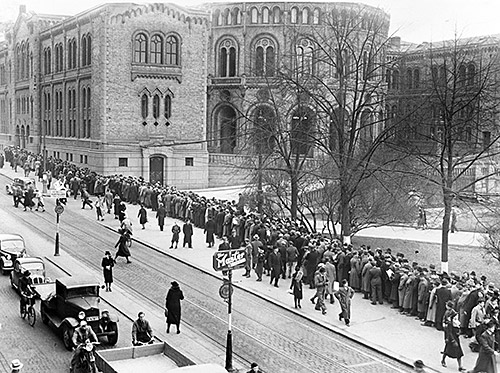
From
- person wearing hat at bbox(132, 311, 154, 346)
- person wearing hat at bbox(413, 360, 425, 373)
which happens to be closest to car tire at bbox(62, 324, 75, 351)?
person wearing hat at bbox(132, 311, 154, 346)

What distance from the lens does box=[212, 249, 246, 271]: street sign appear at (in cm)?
1742

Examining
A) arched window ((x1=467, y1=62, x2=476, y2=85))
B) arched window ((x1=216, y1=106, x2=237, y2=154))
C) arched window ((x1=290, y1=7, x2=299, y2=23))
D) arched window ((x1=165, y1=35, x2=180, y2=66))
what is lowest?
arched window ((x1=216, y1=106, x2=237, y2=154))

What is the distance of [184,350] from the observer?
18.3 m

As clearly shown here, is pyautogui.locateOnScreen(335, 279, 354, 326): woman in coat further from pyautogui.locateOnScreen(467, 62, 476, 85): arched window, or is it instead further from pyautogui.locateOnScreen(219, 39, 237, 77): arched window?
pyautogui.locateOnScreen(219, 39, 237, 77): arched window

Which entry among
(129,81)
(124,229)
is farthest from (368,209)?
(129,81)

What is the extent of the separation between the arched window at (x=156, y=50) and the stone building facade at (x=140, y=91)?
0.25 feet

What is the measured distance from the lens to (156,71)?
53.4 metres

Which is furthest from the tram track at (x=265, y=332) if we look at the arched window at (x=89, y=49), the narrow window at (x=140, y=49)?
the arched window at (x=89, y=49)

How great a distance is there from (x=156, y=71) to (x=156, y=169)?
7.31m

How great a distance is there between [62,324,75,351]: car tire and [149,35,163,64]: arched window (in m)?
37.8

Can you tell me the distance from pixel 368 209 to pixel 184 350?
1875cm

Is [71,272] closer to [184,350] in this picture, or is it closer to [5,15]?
[184,350]

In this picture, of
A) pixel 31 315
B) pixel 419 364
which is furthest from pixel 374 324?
pixel 31 315

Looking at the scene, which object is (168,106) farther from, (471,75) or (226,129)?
(471,75)
